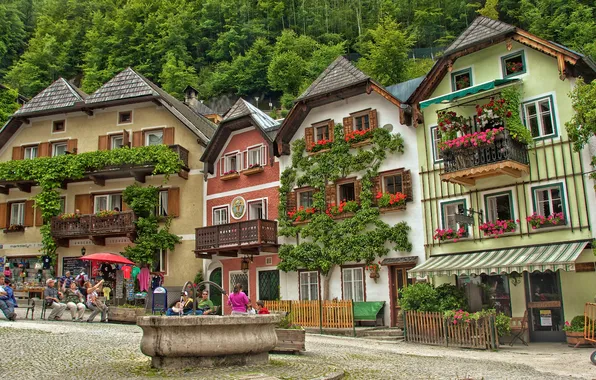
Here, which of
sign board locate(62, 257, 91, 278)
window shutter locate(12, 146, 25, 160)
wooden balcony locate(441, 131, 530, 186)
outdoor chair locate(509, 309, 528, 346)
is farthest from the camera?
window shutter locate(12, 146, 25, 160)

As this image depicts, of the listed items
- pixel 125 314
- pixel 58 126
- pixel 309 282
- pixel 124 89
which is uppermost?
pixel 124 89

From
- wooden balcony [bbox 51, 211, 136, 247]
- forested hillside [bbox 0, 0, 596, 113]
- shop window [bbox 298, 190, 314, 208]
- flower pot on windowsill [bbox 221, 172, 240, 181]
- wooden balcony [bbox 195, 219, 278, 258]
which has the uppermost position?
forested hillside [bbox 0, 0, 596, 113]

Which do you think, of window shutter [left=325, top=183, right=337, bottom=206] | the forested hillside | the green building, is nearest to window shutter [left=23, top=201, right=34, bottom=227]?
window shutter [left=325, top=183, right=337, bottom=206]

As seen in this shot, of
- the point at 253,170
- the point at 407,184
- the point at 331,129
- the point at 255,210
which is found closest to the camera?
the point at 407,184

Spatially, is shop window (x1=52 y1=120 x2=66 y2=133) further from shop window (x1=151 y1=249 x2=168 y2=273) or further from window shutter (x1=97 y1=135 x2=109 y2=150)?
shop window (x1=151 y1=249 x2=168 y2=273)

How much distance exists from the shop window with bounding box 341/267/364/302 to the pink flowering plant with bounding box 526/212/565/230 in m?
7.48

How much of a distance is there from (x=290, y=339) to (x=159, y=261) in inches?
715

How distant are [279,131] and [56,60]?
51.6 metres

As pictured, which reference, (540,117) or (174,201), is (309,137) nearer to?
(174,201)

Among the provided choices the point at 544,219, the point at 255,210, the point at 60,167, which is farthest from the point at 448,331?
the point at 60,167

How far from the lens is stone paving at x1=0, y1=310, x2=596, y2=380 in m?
10.9

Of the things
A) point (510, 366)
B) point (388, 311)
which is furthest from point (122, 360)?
point (388, 311)

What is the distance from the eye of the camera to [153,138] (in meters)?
33.1

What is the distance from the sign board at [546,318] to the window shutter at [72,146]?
25.4 m
